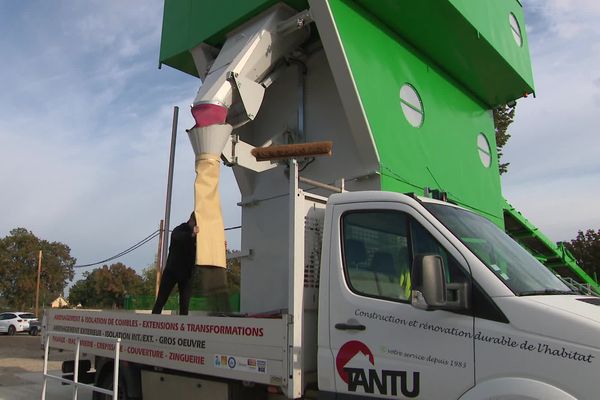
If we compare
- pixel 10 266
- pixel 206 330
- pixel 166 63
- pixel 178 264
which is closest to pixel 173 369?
pixel 206 330

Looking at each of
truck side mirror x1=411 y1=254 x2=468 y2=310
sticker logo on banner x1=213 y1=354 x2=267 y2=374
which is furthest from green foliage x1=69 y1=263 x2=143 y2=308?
truck side mirror x1=411 y1=254 x2=468 y2=310

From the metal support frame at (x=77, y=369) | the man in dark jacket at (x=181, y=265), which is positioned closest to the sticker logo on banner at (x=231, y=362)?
the metal support frame at (x=77, y=369)

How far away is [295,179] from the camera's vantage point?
415 cm

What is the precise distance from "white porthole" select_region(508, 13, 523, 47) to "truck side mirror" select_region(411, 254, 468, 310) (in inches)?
382

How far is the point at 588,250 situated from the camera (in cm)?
3494

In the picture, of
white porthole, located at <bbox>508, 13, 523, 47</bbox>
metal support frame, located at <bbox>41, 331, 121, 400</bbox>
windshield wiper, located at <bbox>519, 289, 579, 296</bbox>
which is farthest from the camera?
white porthole, located at <bbox>508, 13, 523, 47</bbox>

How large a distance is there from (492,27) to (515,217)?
630 cm

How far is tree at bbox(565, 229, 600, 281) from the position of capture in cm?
3416

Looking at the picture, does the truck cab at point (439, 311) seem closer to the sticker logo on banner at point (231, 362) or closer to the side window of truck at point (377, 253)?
the side window of truck at point (377, 253)

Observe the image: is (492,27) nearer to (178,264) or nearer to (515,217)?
(515,217)

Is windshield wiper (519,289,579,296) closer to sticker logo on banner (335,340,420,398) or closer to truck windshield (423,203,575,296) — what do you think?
truck windshield (423,203,575,296)

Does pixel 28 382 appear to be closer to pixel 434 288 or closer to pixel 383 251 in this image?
pixel 383 251

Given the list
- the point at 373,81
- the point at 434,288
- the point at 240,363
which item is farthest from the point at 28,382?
the point at 434,288

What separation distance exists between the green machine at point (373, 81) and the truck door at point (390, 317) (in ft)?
12.2
